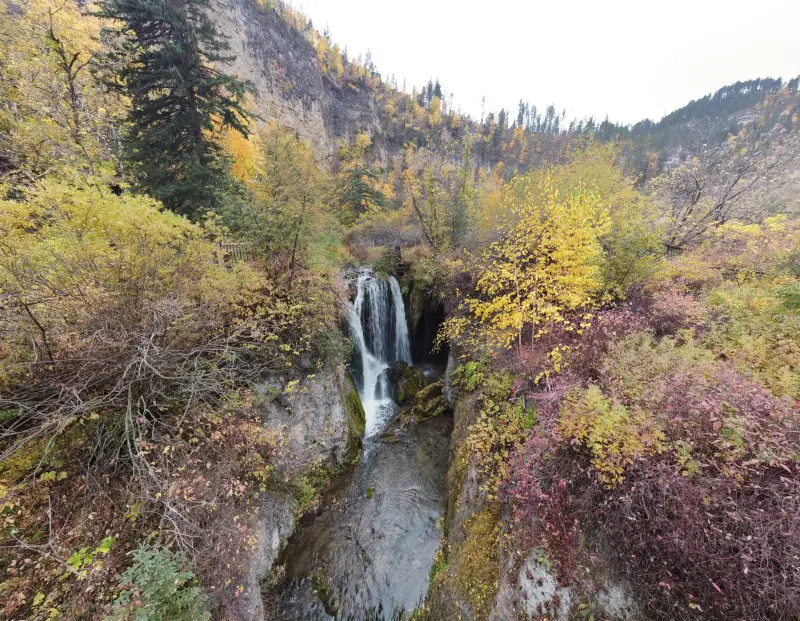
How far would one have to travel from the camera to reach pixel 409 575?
7023mm

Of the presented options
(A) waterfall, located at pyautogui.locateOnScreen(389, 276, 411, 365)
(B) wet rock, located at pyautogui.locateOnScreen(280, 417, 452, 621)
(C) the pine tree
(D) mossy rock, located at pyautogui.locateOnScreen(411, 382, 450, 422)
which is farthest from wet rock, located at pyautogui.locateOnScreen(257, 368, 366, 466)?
(C) the pine tree

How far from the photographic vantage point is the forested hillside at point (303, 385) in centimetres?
373

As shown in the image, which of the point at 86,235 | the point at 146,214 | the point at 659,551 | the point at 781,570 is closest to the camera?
the point at 781,570

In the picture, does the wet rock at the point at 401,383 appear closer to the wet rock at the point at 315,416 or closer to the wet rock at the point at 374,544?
the wet rock at the point at 315,416

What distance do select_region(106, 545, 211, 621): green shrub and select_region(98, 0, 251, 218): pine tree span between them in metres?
9.05

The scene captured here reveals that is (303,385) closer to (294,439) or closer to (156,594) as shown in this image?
(294,439)

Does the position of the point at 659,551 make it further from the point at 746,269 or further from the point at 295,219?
the point at 295,219

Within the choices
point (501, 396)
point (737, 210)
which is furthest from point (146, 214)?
point (737, 210)

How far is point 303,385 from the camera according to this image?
29.3 feet

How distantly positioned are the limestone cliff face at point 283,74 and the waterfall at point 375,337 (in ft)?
102

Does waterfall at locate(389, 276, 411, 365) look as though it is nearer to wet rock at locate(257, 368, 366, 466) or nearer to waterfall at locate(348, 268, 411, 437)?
waterfall at locate(348, 268, 411, 437)

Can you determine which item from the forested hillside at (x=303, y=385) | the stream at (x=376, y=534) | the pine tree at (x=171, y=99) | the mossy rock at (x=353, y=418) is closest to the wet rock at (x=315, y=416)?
the mossy rock at (x=353, y=418)

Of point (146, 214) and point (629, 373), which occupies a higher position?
point (146, 214)

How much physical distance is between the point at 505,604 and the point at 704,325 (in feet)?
21.7
